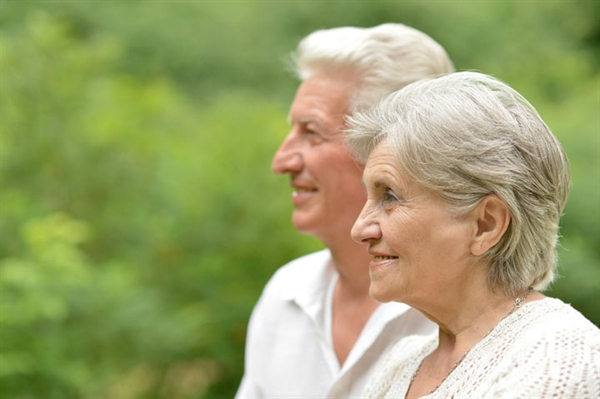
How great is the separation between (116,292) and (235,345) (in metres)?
0.77

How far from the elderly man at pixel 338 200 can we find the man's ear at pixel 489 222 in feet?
2.59

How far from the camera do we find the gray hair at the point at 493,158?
5.49 feet

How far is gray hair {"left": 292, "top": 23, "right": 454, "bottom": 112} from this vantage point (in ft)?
8.28

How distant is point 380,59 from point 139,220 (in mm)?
2367

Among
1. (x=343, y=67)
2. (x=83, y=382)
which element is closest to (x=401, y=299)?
(x=343, y=67)

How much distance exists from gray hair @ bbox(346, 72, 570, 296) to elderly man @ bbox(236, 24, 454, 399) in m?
0.73

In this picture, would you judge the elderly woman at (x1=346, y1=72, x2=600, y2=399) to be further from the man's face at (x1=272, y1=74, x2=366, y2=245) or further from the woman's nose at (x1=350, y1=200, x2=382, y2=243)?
the man's face at (x1=272, y1=74, x2=366, y2=245)

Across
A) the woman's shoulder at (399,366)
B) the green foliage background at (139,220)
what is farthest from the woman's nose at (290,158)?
the green foliage background at (139,220)

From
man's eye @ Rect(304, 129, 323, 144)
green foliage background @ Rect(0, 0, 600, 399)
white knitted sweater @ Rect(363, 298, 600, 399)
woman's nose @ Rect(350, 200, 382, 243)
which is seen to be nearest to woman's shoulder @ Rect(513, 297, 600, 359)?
white knitted sweater @ Rect(363, 298, 600, 399)

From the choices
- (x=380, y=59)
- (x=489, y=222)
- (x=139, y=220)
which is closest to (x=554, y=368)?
(x=489, y=222)

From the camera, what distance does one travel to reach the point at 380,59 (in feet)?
8.29

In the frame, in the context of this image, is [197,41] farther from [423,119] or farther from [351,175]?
[423,119]

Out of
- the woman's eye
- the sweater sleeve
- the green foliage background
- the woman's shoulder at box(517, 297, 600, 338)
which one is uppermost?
the green foliage background

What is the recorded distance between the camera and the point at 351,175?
255 centimetres
